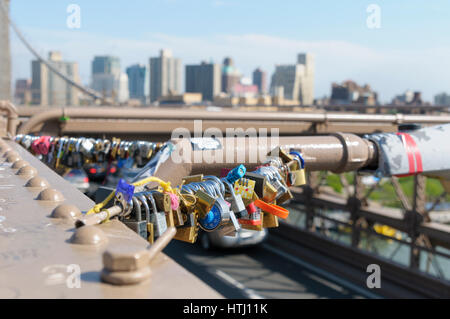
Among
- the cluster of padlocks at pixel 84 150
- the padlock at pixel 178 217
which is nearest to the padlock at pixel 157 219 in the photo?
the padlock at pixel 178 217

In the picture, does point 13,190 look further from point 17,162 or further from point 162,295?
point 162,295

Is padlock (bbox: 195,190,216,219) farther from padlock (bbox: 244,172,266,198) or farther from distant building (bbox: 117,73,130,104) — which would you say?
distant building (bbox: 117,73,130,104)

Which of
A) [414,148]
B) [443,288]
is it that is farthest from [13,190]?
[443,288]

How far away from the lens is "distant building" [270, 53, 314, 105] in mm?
37156

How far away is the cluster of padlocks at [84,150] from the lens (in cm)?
458

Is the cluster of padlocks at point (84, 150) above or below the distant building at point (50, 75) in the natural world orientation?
below

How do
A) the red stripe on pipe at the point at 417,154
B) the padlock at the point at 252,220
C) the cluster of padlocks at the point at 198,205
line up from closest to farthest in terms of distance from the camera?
the cluster of padlocks at the point at 198,205
the padlock at the point at 252,220
the red stripe on pipe at the point at 417,154

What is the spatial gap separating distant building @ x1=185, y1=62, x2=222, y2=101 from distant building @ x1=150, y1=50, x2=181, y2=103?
6.27 meters

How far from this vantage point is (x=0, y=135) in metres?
5.75

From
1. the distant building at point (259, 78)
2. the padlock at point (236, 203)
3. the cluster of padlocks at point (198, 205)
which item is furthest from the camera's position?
the distant building at point (259, 78)

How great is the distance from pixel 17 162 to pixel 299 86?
131 feet

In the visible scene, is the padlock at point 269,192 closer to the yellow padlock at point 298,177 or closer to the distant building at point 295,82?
the yellow padlock at point 298,177

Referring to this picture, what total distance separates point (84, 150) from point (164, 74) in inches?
3767

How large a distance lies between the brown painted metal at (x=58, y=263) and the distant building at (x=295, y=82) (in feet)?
113
